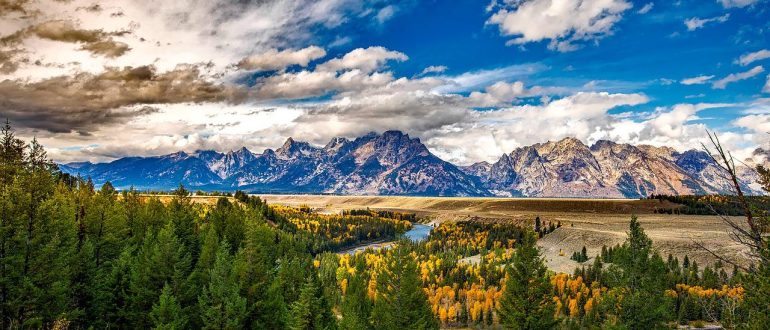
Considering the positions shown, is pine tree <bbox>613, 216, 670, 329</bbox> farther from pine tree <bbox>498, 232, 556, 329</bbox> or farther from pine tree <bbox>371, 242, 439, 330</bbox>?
pine tree <bbox>371, 242, 439, 330</bbox>

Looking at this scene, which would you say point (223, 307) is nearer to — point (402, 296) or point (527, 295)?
point (402, 296)

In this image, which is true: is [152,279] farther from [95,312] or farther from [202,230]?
[202,230]

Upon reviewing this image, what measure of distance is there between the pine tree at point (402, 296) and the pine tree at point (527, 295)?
11.5 metres

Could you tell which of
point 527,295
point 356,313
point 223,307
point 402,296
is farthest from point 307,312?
point 527,295

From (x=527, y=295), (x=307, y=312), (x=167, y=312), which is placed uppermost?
(x=167, y=312)

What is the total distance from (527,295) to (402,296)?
659 inches

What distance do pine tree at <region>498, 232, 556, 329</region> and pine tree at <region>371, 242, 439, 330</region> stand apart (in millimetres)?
11476

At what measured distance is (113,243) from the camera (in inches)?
2825

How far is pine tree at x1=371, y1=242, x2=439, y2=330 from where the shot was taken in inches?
2394

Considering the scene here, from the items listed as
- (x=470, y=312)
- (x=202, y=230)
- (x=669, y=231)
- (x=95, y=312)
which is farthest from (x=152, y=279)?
(x=669, y=231)

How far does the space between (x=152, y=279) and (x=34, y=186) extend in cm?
1700

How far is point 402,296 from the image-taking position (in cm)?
6091

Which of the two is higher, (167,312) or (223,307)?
(223,307)

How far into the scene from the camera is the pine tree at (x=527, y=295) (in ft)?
202
